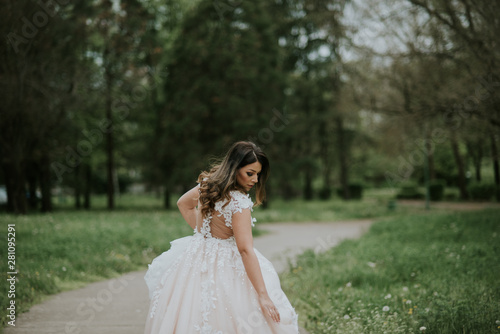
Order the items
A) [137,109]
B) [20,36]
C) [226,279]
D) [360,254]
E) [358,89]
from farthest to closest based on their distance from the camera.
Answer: [137,109] → [358,89] → [20,36] → [360,254] → [226,279]

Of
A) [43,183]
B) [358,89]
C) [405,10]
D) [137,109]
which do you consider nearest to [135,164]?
[137,109]

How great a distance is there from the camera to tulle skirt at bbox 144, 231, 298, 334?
2873 mm

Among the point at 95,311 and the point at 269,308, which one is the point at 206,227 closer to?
the point at 269,308

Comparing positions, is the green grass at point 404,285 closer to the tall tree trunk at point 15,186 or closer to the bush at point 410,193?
the tall tree trunk at point 15,186

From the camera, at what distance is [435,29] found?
1200 centimetres

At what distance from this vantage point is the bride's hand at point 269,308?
2.81m

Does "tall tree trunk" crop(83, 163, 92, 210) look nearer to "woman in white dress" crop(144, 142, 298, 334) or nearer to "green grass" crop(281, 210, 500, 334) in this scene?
"green grass" crop(281, 210, 500, 334)

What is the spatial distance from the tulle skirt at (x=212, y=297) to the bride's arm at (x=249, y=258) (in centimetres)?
10

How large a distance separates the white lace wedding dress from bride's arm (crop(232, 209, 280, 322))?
72 mm

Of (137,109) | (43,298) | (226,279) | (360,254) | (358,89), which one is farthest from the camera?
(137,109)

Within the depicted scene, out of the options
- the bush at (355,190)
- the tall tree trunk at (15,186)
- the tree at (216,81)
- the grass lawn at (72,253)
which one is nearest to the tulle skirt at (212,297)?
the grass lawn at (72,253)

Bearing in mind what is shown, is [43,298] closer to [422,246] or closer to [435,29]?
[422,246]

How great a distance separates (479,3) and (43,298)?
9.84 meters

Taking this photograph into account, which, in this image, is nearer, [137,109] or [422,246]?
[422,246]
